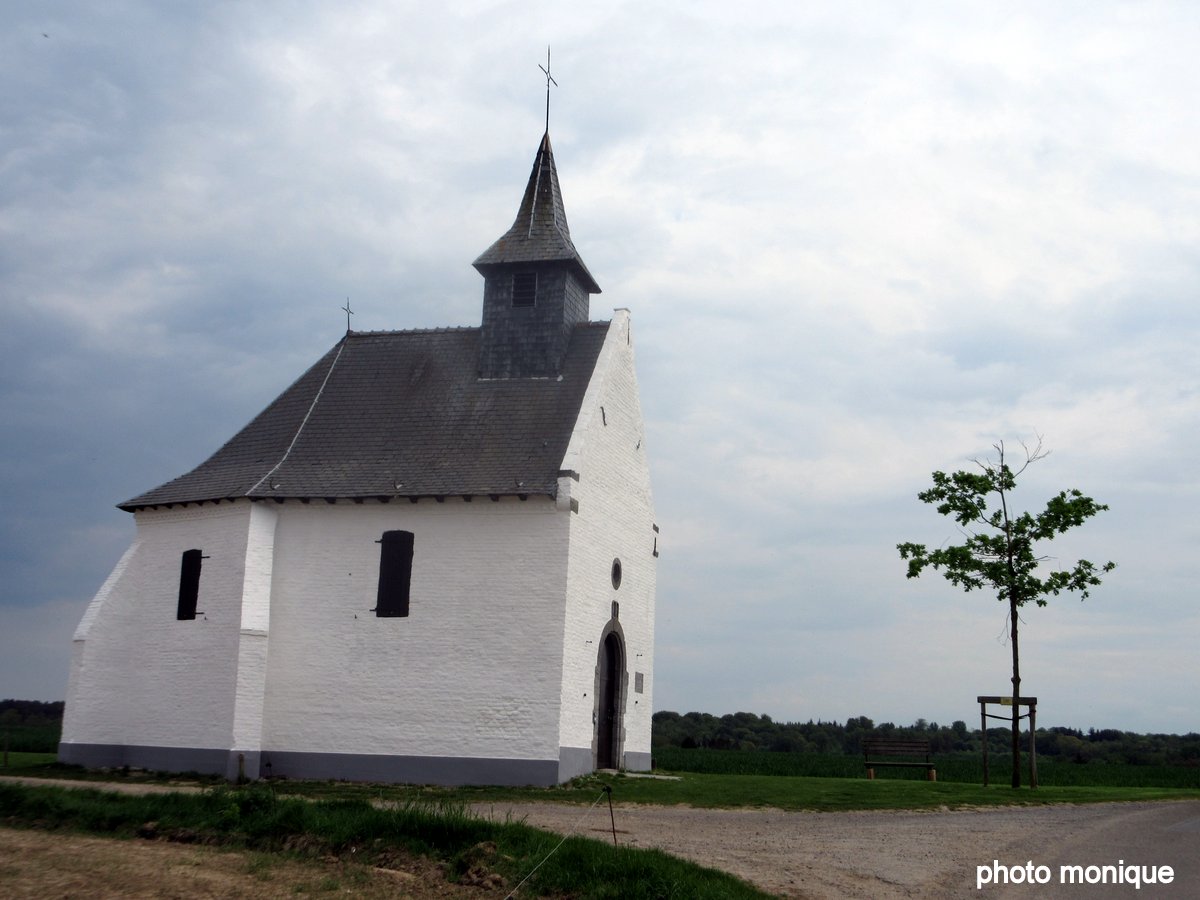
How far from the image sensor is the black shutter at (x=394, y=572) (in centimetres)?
2358

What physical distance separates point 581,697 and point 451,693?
274 cm

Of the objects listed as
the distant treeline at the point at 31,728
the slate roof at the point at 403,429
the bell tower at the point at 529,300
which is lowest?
the distant treeline at the point at 31,728

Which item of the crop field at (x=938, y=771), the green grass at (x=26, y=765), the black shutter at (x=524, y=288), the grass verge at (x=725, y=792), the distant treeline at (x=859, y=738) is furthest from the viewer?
Result: the distant treeline at (x=859, y=738)

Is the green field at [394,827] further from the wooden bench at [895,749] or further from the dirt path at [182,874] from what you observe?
the wooden bench at [895,749]

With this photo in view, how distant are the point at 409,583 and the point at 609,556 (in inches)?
188

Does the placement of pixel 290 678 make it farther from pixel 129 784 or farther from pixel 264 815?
pixel 264 815

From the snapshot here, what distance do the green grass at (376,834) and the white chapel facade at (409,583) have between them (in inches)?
340

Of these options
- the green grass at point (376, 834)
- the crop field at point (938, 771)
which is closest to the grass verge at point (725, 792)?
the green grass at point (376, 834)

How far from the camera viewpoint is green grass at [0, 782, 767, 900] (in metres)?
10.5

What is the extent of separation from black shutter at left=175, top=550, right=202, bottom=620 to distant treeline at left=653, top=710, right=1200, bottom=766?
89.2ft

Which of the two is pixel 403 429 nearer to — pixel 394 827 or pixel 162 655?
pixel 162 655

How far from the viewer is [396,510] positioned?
2403 cm

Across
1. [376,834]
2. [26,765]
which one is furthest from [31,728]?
[376,834]

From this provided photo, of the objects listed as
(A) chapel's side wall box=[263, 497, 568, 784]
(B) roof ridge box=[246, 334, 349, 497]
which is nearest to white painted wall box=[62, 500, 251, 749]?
(B) roof ridge box=[246, 334, 349, 497]
